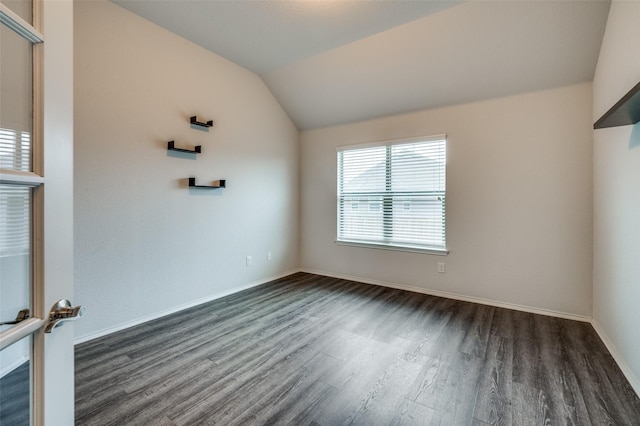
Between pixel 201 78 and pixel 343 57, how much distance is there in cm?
162

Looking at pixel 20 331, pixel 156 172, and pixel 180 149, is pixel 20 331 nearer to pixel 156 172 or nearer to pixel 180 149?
pixel 156 172

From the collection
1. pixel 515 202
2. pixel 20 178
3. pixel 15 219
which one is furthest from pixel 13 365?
pixel 515 202

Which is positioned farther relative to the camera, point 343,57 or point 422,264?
point 422,264

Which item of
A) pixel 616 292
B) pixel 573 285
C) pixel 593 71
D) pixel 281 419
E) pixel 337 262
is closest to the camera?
pixel 281 419

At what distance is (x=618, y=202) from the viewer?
7.13 feet

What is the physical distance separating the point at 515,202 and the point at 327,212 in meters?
2.43

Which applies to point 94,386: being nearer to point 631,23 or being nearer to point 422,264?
point 422,264

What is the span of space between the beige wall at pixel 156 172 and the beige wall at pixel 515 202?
197 centimetres

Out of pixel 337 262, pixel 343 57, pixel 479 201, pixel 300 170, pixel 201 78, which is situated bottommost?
pixel 337 262

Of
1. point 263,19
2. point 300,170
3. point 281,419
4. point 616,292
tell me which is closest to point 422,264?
point 616,292

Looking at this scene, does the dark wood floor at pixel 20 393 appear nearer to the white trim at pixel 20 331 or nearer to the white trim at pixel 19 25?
the white trim at pixel 20 331

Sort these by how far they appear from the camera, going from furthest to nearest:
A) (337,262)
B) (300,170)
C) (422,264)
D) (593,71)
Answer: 1. (300,170)
2. (337,262)
3. (422,264)
4. (593,71)

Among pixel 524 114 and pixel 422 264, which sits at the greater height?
pixel 524 114

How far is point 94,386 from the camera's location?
180 cm
